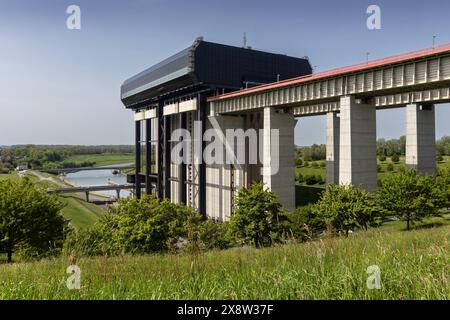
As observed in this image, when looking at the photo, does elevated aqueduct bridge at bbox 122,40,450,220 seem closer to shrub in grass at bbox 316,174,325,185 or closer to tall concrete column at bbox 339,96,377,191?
tall concrete column at bbox 339,96,377,191

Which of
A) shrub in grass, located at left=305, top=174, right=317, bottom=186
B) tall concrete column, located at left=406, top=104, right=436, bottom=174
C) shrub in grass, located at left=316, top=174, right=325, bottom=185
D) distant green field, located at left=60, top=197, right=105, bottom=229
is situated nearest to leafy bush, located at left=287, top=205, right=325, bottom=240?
tall concrete column, located at left=406, top=104, right=436, bottom=174

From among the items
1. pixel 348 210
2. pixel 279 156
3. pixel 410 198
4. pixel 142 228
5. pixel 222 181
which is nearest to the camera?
pixel 142 228

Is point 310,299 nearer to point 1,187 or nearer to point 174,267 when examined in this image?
A: point 174,267

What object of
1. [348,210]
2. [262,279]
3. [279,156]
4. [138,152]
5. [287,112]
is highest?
[287,112]

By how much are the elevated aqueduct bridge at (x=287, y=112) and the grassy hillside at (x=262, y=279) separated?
81.1 feet

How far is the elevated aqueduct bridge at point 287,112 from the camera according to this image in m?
30.2

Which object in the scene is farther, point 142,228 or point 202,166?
point 202,166

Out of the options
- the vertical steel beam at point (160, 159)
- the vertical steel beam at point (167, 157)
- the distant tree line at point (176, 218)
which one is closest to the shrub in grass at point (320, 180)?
the vertical steel beam at point (167, 157)

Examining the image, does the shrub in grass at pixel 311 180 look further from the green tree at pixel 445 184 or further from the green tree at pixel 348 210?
the green tree at pixel 348 210

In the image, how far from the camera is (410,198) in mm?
31781

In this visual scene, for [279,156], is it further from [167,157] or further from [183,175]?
[167,157]

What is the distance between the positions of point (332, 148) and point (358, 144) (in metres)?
23.9

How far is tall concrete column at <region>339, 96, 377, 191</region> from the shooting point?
32500mm

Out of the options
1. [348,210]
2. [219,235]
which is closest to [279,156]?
[348,210]
